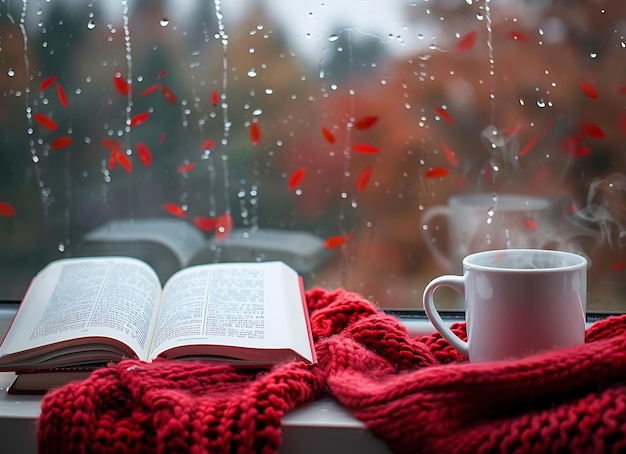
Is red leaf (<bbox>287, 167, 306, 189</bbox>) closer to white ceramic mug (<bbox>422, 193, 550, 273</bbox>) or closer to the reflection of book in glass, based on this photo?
the reflection of book in glass

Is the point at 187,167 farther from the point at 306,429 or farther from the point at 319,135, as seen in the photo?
the point at 306,429

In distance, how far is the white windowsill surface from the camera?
2.39 feet

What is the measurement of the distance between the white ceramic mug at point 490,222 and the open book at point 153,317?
12.1 inches

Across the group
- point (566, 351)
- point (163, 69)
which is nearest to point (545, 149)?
point (566, 351)

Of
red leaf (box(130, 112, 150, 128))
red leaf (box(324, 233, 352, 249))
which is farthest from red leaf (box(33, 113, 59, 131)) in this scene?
red leaf (box(324, 233, 352, 249))

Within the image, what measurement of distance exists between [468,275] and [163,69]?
25.7 inches

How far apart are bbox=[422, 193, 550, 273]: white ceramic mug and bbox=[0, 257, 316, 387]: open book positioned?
1.01 ft

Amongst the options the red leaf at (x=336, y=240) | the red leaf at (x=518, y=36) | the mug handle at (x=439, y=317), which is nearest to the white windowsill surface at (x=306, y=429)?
the mug handle at (x=439, y=317)

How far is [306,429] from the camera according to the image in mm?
736

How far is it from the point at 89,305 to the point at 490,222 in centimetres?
64

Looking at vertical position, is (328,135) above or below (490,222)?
above

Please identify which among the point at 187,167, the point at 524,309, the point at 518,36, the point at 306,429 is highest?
the point at 518,36

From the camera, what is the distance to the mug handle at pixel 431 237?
1.18m

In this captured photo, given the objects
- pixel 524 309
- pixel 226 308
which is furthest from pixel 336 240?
pixel 524 309
